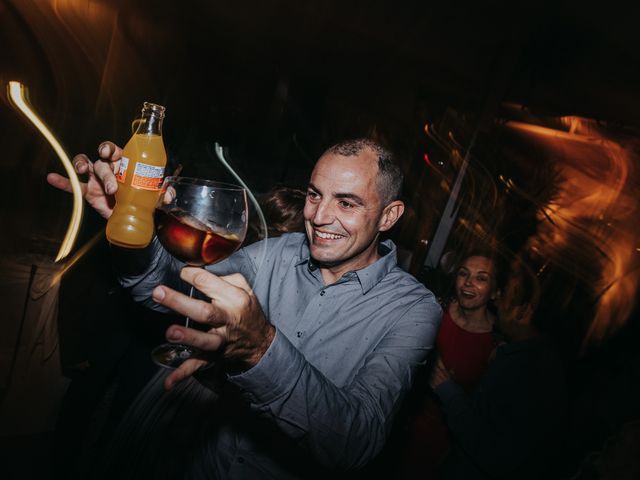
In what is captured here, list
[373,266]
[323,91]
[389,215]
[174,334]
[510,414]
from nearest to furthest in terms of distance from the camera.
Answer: [174,334] → [373,266] → [389,215] → [510,414] → [323,91]

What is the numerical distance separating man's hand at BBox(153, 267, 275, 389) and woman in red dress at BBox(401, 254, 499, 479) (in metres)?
2.08

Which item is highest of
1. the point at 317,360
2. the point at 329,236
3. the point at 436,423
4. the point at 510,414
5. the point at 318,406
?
the point at 329,236

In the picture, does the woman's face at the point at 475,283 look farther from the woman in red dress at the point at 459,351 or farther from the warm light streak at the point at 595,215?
the warm light streak at the point at 595,215

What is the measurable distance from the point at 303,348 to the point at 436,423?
155 cm

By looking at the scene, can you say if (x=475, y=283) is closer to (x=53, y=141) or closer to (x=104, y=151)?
(x=104, y=151)

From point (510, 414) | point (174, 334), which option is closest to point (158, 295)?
point (174, 334)

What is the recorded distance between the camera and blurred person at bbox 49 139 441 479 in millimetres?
800

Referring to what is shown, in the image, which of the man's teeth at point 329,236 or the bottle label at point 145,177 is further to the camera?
the man's teeth at point 329,236

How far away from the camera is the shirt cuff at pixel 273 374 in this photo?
0.76 metres

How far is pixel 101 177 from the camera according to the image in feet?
3.96

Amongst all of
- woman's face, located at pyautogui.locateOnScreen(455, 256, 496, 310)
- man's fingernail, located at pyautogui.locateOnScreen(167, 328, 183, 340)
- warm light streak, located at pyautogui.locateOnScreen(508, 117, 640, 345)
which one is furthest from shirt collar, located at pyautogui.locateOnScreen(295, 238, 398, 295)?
warm light streak, located at pyautogui.locateOnScreen(508, 117, 640, 345)

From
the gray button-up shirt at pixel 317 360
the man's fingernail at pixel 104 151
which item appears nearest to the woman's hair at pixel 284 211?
the gray button-up shirt at pixel 317 360

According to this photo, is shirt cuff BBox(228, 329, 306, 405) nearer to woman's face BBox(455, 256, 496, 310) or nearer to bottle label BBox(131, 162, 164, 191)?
bottle label BBox(131, 162, 164, 191)

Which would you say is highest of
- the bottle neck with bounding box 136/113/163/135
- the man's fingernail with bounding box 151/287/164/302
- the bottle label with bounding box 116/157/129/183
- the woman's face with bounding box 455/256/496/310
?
the bottle neck with bounding box 136/113/163/135
